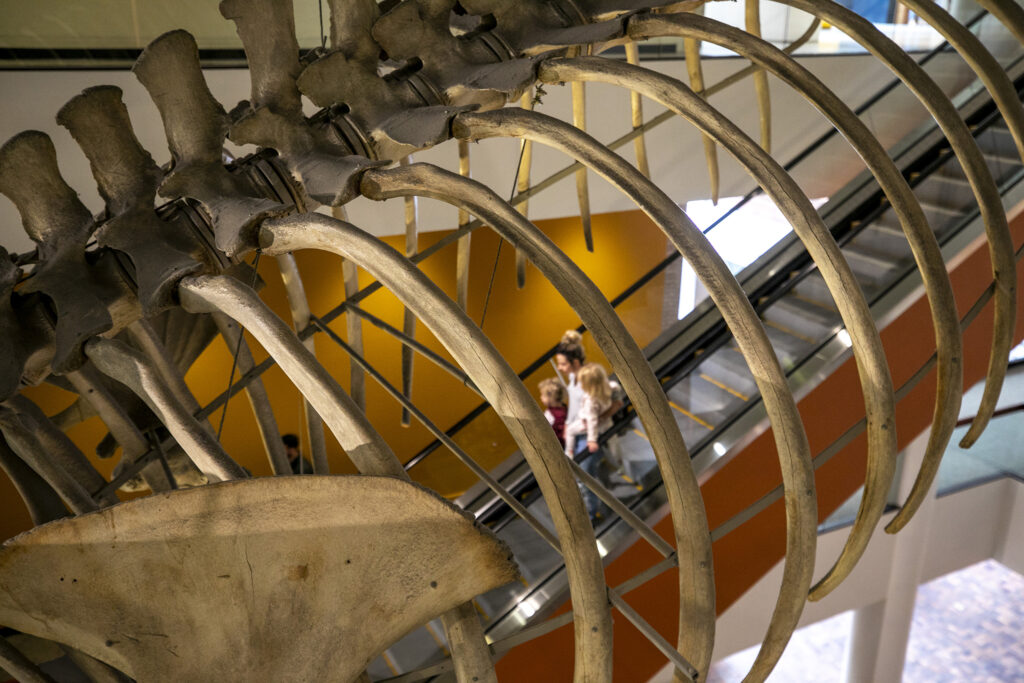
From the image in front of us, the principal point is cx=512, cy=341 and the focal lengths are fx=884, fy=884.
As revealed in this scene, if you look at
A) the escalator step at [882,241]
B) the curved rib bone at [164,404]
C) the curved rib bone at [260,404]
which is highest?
the escalator step at [882,241]

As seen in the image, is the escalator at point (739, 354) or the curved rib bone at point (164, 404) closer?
the curved rib bone at point (164, 404)

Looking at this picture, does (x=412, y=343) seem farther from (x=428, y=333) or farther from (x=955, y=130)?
(x=428, y=333)

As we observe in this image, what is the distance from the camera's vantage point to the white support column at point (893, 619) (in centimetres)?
507

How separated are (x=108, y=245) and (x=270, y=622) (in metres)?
0.67

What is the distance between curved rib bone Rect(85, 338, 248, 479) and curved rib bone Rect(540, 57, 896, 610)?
2.74 feet

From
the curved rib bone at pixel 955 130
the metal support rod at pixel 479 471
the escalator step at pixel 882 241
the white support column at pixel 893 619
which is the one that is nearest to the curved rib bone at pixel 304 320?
the metal support rod at pixel 479 471

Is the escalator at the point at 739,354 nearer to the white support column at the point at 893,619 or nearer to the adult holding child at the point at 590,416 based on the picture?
the adult holding child at the point at 590,416

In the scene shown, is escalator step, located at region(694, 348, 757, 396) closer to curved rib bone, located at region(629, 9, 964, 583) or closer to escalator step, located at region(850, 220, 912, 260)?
escalator step, located at region(850, 220, 912, 260)

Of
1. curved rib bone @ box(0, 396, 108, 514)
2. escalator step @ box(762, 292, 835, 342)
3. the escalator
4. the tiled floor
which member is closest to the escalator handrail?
the escalator

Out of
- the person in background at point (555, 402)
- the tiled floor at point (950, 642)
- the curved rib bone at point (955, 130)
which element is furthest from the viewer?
the tiled floor at point (950, 642)

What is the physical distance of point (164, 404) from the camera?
1.09 meters

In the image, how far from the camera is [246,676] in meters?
1.04

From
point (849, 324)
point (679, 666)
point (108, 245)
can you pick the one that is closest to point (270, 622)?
point (679, 666)

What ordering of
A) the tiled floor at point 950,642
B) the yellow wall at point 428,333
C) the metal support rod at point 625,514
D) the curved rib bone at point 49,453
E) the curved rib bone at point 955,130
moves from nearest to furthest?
the curved rib bone at point 49,453 < the metal support rod at point 625,514 < the curved rib bone at point 955,130 < the yellow wall at point 428,333 < the tiled floor at point 950,642
